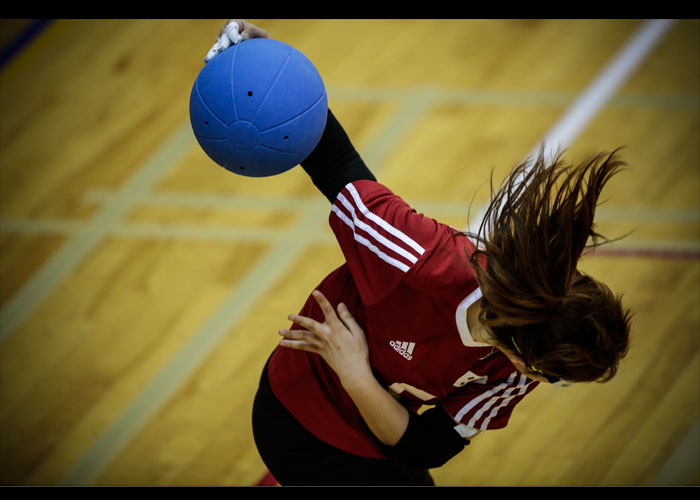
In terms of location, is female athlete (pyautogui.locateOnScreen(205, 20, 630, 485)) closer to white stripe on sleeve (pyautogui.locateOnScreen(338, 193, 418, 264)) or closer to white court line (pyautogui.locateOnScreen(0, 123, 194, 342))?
white stripe on sleeve (pyautogui.locateOnScreen(338, 193, 418, 264))

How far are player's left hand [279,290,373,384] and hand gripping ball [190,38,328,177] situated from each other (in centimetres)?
47

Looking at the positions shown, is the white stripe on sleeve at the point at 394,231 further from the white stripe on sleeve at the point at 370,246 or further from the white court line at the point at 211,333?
the white court line at the point at 211,333

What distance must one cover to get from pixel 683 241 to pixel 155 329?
3.09m

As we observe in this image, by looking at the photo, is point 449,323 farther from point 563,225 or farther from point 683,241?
point 683,241

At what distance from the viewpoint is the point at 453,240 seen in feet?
6.35

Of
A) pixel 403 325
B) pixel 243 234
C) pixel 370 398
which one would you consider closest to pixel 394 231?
pixel 403 325

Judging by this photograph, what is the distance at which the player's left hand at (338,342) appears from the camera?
2051 mm

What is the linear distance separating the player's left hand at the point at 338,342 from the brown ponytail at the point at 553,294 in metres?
0.45

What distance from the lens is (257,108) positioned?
6.52ft

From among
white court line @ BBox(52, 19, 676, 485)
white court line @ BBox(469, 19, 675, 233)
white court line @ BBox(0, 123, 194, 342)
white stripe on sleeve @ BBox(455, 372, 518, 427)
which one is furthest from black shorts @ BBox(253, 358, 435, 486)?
white court line @ BBox(469, 19, 675, 233)

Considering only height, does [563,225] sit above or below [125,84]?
above

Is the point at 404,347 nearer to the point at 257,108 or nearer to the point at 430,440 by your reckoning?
the point at 430,440

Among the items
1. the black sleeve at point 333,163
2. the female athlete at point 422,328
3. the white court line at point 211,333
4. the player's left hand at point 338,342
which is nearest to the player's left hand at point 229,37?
the female athlete at point 422,328
